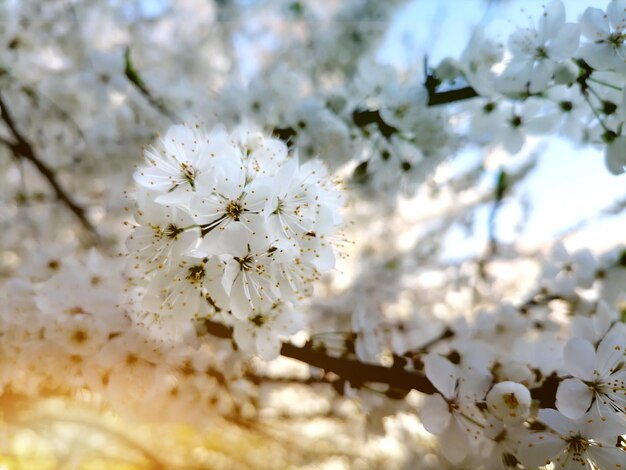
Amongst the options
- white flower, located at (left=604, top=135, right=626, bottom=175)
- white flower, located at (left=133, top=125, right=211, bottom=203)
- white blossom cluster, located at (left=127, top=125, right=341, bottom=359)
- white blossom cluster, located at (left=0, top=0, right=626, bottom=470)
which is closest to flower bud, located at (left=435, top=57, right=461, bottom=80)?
white blossom cluster, located at (left=0, top=0, right=626, bottom=470)

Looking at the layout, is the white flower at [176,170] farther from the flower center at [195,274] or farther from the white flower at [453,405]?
the white flower at [453,405]

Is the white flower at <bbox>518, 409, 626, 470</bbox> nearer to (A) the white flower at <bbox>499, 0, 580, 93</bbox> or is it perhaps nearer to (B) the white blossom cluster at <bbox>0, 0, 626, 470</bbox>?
(B) the white blossom cluster at <bbox>0, 0, 626, 470</bbox>

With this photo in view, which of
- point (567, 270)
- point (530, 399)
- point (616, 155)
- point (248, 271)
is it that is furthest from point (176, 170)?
point (567, 270)

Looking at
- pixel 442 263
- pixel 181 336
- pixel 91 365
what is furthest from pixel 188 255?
pixel 442 263

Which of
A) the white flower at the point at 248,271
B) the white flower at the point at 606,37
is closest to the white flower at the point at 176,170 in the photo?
the white flower at the point at 248,271

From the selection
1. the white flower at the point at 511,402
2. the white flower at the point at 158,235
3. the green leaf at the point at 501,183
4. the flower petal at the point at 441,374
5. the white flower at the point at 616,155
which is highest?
the green leaf at the point at 501,183

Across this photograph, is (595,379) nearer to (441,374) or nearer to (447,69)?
(441,374)
